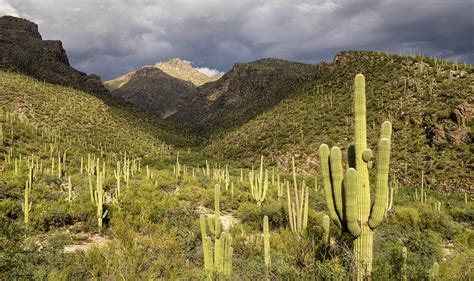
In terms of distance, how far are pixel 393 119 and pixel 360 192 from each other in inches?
1051

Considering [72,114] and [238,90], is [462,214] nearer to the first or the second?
[72,114]

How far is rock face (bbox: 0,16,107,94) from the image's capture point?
56.9m

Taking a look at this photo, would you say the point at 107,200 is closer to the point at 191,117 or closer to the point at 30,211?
the point at 30,211

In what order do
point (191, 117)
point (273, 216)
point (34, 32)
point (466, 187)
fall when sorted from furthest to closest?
point (191, 117) < point (34, 32) < point (466, 187) < point (273, 216)

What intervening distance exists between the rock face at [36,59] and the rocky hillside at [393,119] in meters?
30.3

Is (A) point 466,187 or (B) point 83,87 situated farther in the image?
(B) point 83,87

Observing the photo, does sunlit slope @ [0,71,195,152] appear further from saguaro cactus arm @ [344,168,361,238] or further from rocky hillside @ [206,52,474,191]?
saguaro cactus arm @ [344,168,361,238]

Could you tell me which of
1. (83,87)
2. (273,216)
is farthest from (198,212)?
(83,87)

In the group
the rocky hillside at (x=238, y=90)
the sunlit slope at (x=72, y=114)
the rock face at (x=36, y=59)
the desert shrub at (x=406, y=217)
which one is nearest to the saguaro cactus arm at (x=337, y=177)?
the desert shrub at (x=406, y=217)

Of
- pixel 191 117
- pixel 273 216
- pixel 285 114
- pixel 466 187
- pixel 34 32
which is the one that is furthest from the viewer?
pixel 191 117

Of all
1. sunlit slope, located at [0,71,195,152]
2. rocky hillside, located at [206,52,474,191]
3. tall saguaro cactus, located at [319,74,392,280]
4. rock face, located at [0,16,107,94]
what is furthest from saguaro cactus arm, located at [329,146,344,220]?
rock face, located at [0,16,107,94]

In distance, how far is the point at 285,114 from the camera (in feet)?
141

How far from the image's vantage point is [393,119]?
30.9 metres

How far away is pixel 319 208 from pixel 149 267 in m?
10.1
